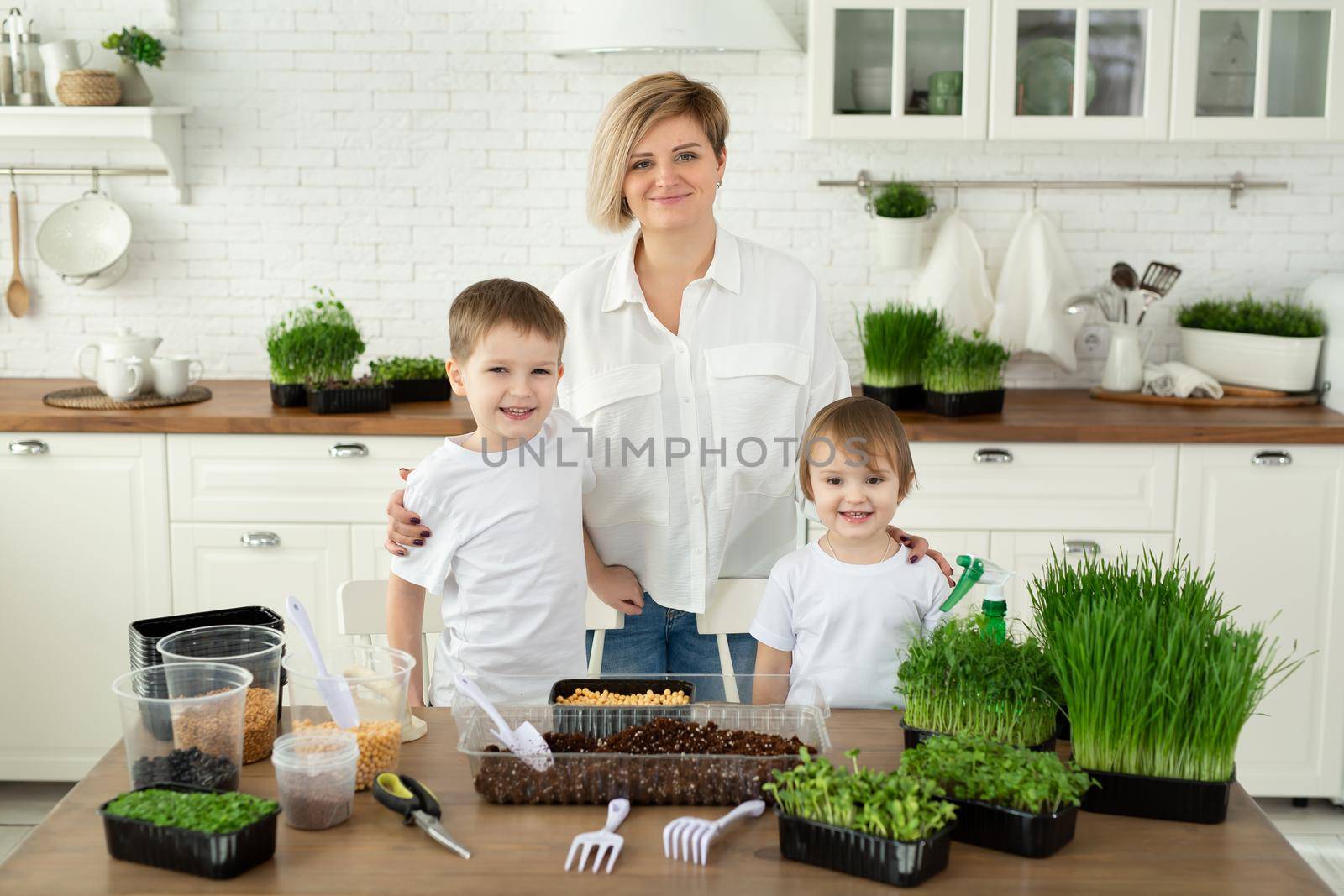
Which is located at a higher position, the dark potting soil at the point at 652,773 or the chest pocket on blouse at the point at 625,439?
the chest pocket on blouse at the point at 625,439

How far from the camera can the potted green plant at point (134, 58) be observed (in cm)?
382

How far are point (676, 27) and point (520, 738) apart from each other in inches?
91.1

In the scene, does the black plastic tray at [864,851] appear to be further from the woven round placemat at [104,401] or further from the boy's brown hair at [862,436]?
the woven round placemat at [104,401]

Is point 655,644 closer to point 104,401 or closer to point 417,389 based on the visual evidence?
point 417,389

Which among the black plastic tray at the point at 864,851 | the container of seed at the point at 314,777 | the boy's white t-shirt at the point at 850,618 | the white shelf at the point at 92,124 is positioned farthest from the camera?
the white shelf at the point at 92,124

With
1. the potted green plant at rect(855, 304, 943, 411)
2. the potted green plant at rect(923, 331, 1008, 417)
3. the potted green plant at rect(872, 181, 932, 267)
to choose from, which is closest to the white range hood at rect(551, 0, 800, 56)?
the potted green plant at rect(872, 181, 932, 267)

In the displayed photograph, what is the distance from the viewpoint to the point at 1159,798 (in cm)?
150

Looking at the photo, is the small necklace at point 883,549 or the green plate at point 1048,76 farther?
the green plate at point 1048,76

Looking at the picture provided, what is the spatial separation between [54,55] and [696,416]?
2515mm

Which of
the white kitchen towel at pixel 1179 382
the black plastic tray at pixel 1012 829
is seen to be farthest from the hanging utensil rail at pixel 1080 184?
the black plastic tray at pixel 1012 829

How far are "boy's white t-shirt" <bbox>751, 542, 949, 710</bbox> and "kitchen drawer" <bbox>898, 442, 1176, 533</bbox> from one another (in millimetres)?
1452

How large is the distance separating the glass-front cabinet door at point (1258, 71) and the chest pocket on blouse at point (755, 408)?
6.29 ft

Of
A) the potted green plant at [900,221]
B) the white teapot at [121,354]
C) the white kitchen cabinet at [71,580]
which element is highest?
the potted green plant at [900,221]

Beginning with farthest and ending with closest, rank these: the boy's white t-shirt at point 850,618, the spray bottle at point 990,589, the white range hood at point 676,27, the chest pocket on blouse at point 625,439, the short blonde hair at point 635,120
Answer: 1. the white range hood at point 676,27
2. the chest pocket on blouse at point 625,439
3. the short blonde hair at point 635,120
4. the boy's white t-shirt at point 850,618
5. the spray bottle at point 990,589
